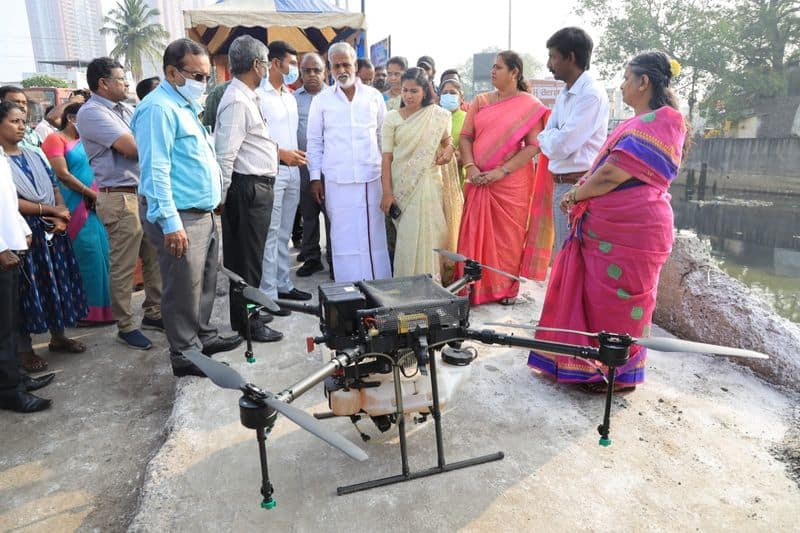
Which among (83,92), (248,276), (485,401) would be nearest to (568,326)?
(485,401)

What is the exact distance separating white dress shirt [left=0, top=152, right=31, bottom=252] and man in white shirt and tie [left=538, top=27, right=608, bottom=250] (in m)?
3.20

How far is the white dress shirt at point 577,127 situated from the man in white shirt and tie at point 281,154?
1775mm

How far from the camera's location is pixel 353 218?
4219 mm

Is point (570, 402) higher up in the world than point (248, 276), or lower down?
lower down

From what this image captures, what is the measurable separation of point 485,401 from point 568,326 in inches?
24.8

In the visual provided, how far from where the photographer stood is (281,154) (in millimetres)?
3854

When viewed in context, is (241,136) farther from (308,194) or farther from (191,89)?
(308,194)

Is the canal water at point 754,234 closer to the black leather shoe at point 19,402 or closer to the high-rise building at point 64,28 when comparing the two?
the black leather shoe at point 19,402

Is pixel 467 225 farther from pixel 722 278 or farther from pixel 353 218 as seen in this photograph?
pixel 722 278

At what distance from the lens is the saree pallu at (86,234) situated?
165 inches

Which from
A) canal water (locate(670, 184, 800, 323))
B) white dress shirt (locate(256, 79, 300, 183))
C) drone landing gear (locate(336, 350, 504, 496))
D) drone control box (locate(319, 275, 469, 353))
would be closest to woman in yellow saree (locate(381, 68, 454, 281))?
white dress shirt (locate(256, 79, 300, 183))


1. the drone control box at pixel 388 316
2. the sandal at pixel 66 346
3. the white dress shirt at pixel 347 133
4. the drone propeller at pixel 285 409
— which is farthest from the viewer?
the white dress shirt at pixel 347 133

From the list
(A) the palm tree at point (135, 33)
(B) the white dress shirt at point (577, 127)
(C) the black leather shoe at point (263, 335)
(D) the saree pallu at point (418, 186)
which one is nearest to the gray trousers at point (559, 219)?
(B) the white dress shirt at point (577, 127)

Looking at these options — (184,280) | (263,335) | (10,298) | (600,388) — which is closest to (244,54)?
(184,280)
